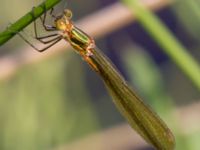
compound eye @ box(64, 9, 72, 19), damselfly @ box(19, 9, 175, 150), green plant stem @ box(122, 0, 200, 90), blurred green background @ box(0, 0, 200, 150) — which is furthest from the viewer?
blurred green background @ box(0, 0, 200, 150)

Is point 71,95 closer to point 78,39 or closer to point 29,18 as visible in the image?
point 78,39

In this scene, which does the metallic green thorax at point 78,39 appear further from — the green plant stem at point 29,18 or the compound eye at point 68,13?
the green plant stem at point 29,18

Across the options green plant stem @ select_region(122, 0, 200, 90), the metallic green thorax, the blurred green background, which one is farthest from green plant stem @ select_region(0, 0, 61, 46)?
the blurred green background

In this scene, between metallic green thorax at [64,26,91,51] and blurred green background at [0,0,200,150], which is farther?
blurred green background at [0,0,200,150]

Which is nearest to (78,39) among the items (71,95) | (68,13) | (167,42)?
(68,13)

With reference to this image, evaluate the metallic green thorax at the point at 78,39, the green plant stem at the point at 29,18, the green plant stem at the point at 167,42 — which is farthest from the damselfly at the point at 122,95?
the green plant stem at the point at 29,18

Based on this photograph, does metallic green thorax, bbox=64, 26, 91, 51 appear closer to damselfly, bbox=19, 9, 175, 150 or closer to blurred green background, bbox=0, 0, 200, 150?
damselfly, bbox=19, 9, 175, 150

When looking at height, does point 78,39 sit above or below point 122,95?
above
